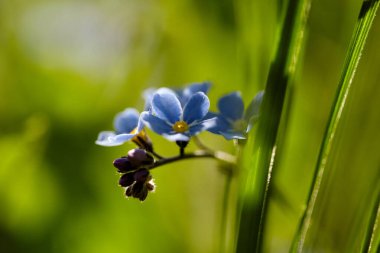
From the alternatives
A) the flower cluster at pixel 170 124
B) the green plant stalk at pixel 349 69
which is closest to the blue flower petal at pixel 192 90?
the flower cluster at pixel 170 124

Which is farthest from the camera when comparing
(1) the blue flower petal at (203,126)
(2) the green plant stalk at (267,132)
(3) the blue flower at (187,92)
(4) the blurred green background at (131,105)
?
(4) the blurred green background at (131,105)

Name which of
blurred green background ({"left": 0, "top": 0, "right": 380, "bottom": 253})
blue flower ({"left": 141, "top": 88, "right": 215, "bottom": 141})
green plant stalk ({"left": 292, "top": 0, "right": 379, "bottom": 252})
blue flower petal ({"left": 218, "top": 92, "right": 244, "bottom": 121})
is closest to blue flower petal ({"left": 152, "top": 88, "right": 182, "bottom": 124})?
blue flower ({"left": 141, "top": 88, "right": 215, "bottom": 141})

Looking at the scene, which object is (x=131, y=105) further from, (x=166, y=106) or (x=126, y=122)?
(x=166, y=106)

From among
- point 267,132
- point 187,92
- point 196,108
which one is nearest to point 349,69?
point 267,132

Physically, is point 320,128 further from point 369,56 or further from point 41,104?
point 41,104

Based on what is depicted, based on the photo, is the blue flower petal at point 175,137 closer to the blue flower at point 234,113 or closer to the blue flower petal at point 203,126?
the blue flower petal at point 203,126
